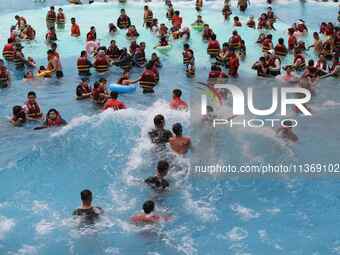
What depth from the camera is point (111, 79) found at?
60.6 ft

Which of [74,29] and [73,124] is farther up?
[74,29]

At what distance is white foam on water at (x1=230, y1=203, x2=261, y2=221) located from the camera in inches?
411

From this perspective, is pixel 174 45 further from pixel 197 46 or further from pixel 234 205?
pixel 234 205

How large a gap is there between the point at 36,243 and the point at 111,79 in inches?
369

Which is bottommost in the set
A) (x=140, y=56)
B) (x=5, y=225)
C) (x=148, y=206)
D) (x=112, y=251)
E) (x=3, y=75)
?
(x=112, y=251)

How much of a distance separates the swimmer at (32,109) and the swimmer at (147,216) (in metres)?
5.79

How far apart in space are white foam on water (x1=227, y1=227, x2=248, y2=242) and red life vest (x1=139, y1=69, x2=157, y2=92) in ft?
25.0

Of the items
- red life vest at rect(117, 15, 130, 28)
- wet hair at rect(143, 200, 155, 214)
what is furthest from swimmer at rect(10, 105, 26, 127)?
red life vest at rect(117, 15, 130, 28)

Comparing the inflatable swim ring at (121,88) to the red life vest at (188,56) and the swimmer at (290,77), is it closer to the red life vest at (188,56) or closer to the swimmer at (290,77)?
the red life vest at (188,56)

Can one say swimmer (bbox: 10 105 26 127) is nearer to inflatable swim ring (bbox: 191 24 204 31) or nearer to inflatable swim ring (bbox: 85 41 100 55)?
inflatable swim ring (bbox: 85 41 100 55)

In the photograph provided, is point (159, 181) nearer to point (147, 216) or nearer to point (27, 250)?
point (147, 216)

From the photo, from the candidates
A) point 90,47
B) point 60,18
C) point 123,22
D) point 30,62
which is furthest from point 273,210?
point 60,18

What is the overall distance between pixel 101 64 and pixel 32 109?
450cm

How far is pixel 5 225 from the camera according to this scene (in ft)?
33.6
